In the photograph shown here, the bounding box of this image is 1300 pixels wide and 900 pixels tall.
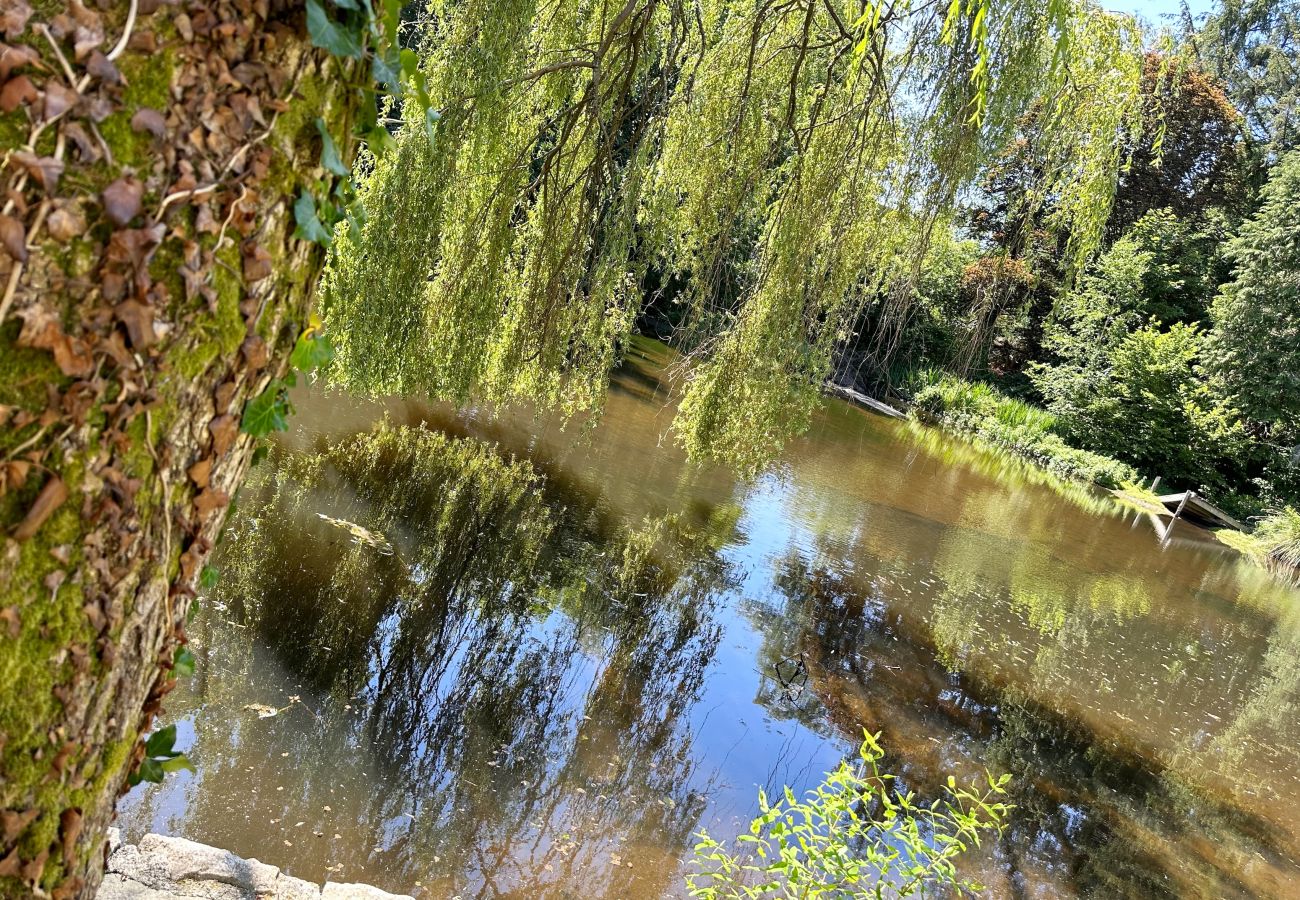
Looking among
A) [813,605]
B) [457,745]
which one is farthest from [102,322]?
[813,605]

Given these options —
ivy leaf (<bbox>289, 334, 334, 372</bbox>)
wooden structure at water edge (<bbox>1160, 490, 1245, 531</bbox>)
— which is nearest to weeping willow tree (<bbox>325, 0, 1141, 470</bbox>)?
ivy leaf (<bbox>289, 334, 334, 372</bbox>)

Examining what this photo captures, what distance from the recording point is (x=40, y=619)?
2.60 feet

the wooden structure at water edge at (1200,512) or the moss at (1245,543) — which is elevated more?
the wooden structure at water edge at (1200,512)

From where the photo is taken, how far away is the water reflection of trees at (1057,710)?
5.84m

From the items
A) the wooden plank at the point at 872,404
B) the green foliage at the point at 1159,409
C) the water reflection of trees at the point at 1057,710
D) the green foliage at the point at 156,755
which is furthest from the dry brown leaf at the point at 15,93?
the green foliage at the point at 1159,409

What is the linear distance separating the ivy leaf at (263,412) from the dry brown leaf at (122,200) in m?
0.23

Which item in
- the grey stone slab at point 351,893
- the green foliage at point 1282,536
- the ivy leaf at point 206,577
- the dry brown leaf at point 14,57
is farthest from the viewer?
the green foliage at point 1282,536

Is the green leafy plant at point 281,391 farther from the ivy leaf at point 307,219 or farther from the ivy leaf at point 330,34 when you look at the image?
the ivy leaf at point 330,34

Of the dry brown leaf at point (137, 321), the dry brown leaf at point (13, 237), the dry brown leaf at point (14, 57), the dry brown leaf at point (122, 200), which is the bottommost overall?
the dry brown leaf at point (137, 321)

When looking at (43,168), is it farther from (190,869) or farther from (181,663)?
(190,869)

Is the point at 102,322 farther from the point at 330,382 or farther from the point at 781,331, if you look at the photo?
the point at 781,331

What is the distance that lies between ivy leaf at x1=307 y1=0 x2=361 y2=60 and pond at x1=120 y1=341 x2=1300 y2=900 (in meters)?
3.56

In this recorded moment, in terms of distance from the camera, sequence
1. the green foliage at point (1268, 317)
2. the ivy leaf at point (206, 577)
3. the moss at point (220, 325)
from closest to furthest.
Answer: the moss at point (220, 325) → the ivy leaf at point (206, 577) → the green foliage at point (1268, 317)

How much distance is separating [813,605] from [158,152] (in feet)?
26.2
